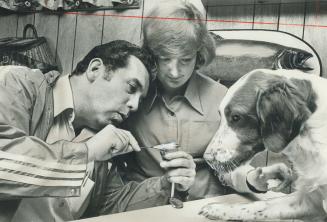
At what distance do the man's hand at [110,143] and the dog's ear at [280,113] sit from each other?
1.92ft

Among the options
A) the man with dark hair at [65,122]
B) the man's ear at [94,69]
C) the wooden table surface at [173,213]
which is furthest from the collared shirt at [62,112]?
the wooden table surface at [173,213]

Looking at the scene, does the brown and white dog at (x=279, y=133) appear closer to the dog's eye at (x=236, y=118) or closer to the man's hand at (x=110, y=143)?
the dog's eye at (x=236, y=118)

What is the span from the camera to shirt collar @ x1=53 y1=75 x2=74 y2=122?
193 centimetres

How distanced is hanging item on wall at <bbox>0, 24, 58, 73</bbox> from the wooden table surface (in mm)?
731

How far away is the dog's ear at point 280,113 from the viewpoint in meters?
1.96

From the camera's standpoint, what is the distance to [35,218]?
1889mm

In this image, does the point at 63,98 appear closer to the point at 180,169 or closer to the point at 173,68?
the point at 173,68

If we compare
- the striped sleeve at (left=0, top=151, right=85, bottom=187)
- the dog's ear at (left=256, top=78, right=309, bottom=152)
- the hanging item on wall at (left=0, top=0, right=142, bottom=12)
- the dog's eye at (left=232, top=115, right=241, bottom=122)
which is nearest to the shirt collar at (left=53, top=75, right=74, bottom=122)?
the striped sleeve at (left=0, top=151, right=85, bottom=187)

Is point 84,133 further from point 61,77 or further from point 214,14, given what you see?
point 214,14

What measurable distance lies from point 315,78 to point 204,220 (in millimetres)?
820

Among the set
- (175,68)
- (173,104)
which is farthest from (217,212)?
(175,68)

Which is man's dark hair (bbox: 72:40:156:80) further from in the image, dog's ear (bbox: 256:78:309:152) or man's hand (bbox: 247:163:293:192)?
man's hand (bbox: 247:163:293:192)

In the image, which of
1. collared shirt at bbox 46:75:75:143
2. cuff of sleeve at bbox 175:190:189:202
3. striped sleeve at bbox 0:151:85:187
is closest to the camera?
striped sleeve at bbox 0:151:85:187

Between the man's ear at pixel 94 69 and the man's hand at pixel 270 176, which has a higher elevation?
the man's ear at pixel 94 69
